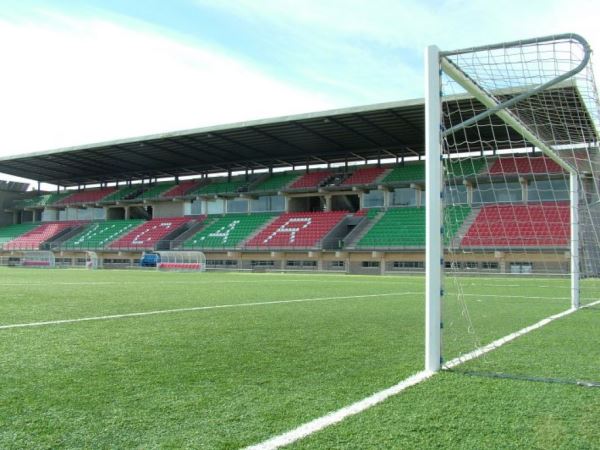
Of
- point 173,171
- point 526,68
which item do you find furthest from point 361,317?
point 173,171

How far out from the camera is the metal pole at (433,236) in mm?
4113

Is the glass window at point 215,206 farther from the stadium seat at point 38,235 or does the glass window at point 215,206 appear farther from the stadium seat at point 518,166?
the stadium seat at point 518,166

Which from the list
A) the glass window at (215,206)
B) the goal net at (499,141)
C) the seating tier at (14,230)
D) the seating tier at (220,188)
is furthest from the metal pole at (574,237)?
the seating tier at (14,230)

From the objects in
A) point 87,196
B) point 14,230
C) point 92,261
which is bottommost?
point 92,261

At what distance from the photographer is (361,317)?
7.71m

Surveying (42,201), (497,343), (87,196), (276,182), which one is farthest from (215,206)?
(497,343)

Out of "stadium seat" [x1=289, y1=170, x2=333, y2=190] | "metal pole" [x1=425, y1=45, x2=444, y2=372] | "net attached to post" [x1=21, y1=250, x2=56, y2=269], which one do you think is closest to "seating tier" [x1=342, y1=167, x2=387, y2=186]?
"stadium seat" [x1=289, y1=170, x2=333, y2=190]

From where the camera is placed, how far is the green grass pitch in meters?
2.58

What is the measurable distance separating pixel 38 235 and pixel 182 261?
2055cm

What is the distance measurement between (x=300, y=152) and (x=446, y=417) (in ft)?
116

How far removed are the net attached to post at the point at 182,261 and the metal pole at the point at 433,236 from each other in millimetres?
30450

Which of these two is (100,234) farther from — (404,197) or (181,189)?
(404,197)

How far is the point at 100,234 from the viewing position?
4509cm

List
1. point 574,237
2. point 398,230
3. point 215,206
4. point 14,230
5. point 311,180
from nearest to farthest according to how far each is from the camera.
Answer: point 574,237
point 398,230
point 311,180
point 215,206
point 14,230
